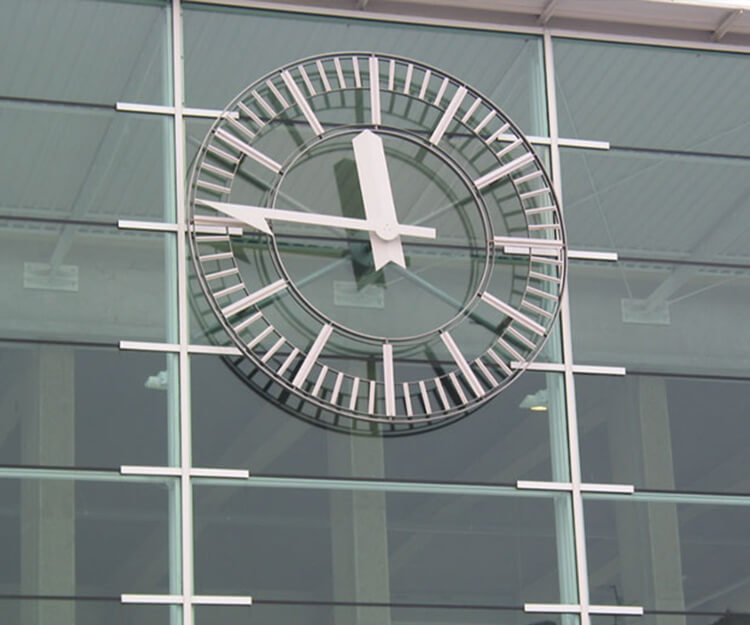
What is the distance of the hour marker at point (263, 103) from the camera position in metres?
13.4

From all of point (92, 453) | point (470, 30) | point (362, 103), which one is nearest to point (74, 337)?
point (92, 453)

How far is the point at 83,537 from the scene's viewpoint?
475 inches

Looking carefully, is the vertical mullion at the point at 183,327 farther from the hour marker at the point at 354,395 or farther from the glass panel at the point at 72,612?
the hour marker at the point at 354,395

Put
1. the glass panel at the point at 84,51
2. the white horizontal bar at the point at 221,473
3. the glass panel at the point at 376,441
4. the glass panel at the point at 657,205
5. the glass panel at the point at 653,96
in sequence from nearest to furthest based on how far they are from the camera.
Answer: the white horizontal bar at the point at 221,473
the glass panel at the point at 376,441
the glass panel at the point at 84,51
the glass panel at the point at 657,205
the glass panel at the point at 653,96

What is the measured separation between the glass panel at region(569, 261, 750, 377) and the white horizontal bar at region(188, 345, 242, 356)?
8.26 feet

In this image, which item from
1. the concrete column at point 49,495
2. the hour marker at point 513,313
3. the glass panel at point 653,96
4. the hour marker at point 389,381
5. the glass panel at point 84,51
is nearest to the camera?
the concrete column at point 49,495

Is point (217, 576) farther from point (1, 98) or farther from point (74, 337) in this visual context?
point (1, 98)

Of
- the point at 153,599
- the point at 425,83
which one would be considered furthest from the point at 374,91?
the point at 153,599

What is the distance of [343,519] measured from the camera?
12617 mm

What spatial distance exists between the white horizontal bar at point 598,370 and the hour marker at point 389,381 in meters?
1.39

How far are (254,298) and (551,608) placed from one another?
2.91 metres

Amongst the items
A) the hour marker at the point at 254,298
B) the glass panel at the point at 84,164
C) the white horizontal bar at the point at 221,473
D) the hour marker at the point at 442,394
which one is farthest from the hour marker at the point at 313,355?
the glass panel at the point at 84,164

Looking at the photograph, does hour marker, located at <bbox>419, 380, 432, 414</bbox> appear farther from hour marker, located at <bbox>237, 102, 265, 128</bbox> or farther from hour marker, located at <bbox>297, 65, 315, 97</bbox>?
hour marker, located at <bbox>297, 65, 315, 97</bbox>

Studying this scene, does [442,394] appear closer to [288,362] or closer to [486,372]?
[486,372]
